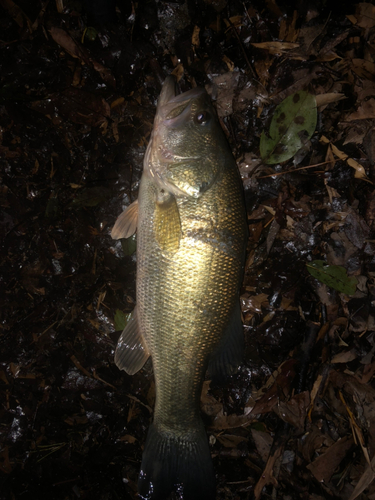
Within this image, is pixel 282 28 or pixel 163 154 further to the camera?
pixel 282 28

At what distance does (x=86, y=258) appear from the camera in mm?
2189

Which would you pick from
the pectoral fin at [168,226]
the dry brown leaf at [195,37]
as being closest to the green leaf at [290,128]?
the dry brown leaf at [195,37]

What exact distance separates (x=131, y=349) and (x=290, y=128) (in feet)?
6.79

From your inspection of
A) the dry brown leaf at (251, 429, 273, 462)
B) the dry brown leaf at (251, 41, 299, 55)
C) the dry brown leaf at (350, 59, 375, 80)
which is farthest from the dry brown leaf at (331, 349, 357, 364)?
the dry brown leaf at (251, 41, 299, 55)

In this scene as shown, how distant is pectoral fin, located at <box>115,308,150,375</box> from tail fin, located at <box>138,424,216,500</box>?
1.67ft

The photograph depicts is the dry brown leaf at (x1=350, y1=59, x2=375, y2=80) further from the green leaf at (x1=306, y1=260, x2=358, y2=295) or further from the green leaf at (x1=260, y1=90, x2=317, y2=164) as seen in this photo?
the green leaf at (x1=306, y1=260, x2=358, y2=295)

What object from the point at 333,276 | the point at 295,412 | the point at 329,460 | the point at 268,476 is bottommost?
the point at 268,476

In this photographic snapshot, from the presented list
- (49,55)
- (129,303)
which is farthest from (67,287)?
(49,55)

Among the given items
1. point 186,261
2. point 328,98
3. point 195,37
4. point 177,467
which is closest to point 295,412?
point 177,467

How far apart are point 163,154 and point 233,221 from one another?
0.64m

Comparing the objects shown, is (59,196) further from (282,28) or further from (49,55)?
(282,28)

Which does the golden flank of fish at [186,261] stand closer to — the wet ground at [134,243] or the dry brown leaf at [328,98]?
the wet ground at [134,243]

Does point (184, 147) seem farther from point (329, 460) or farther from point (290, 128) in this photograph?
point (329, 460)

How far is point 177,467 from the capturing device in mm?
1851
